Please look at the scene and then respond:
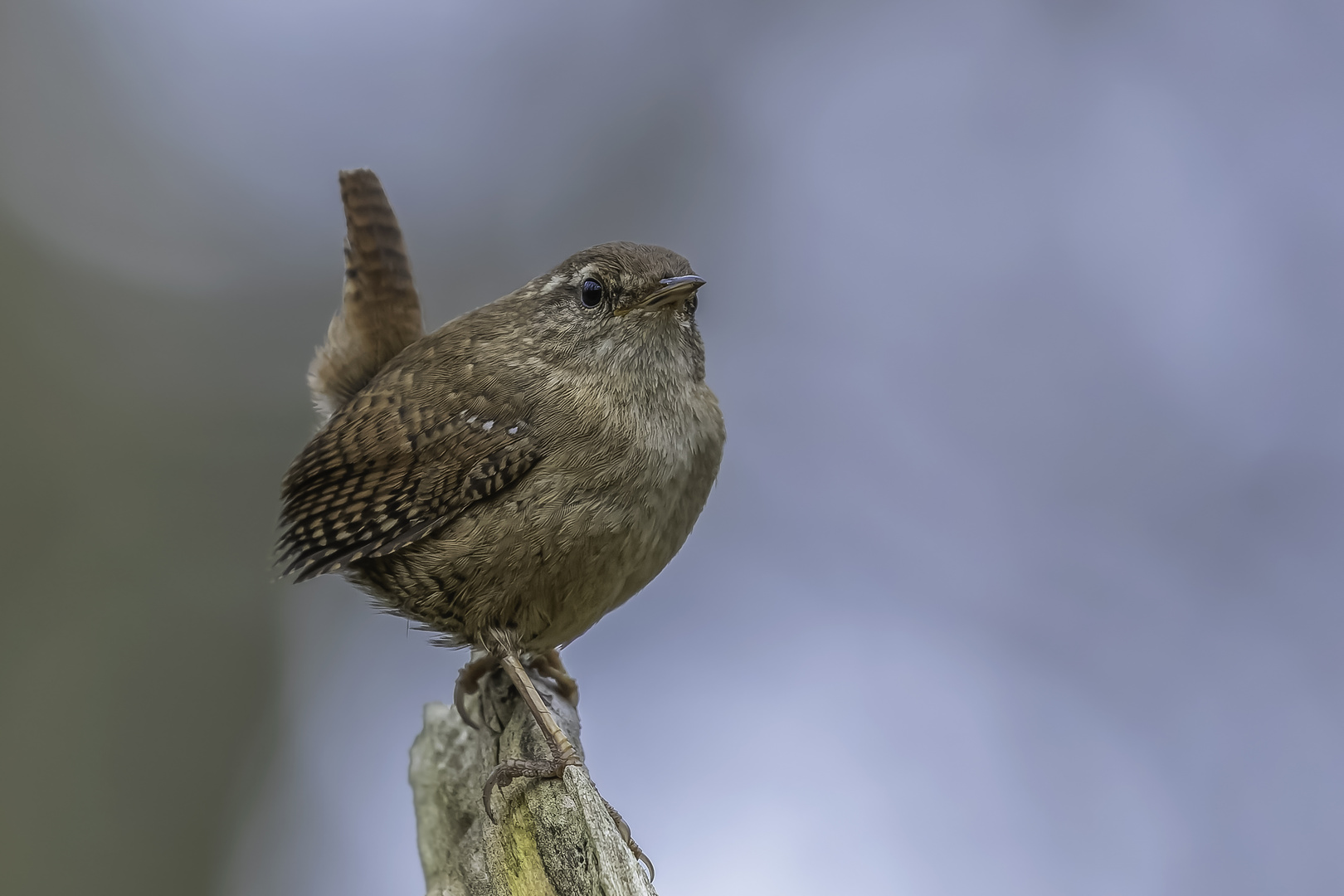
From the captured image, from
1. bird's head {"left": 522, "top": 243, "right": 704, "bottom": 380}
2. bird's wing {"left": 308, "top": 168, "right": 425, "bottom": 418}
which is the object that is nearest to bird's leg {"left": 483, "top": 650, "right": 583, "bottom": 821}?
bird's head {"left": 522, "top": 243, "right": 704, "bottom": 380}

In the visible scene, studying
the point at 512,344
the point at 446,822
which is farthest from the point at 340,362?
the point at 446,822

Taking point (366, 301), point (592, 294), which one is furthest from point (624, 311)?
point (366, 301)

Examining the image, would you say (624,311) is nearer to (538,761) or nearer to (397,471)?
(397,471)

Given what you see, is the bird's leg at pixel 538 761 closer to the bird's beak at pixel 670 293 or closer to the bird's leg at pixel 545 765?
the bird's leg at pixel 545 765

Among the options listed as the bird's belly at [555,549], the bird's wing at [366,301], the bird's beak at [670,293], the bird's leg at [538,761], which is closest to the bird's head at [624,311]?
the bird's beak at [670,293]

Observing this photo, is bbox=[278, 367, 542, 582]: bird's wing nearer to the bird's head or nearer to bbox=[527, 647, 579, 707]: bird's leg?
the bird's head
